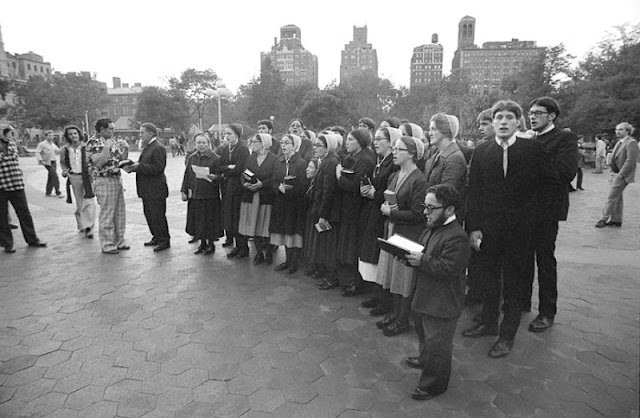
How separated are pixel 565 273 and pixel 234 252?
15.8 feet

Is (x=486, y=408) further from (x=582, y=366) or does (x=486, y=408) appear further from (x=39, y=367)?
(x=39, y=367)

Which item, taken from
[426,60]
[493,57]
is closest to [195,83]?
[493,57]

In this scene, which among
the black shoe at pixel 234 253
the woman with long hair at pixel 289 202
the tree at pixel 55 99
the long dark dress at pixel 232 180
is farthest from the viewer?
the tree at pixel 55 99

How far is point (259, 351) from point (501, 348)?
2111 mm

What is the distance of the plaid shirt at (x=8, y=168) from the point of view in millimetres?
6750

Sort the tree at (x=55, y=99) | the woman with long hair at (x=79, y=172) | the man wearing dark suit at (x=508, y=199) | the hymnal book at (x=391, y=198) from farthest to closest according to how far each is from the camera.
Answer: the tree at (x=55, y=99), the woman with long hair at (x=79, y=172), the hymnal book at (x=391, y=198), the man wearing dark suit at (x=508, y=199)

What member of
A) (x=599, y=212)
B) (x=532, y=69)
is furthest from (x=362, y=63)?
(x=599, y=212)

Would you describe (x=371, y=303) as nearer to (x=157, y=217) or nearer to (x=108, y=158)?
(x=157, y=217)

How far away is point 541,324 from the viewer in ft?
13.3

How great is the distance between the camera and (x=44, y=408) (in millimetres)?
2908

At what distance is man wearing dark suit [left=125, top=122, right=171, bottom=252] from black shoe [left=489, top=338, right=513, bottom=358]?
5.34 metres

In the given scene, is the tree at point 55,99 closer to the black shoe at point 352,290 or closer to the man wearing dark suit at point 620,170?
the black shoe at point 352,290

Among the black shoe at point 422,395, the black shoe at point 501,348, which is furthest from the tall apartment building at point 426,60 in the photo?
the black shoe at point 422,395

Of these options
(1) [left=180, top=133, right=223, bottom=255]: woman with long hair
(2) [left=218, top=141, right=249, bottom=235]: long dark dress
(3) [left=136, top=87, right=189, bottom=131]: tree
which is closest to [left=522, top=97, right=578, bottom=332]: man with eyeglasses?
(2) [left=218, top=141, right=249, bottom=235]: long dark dress
